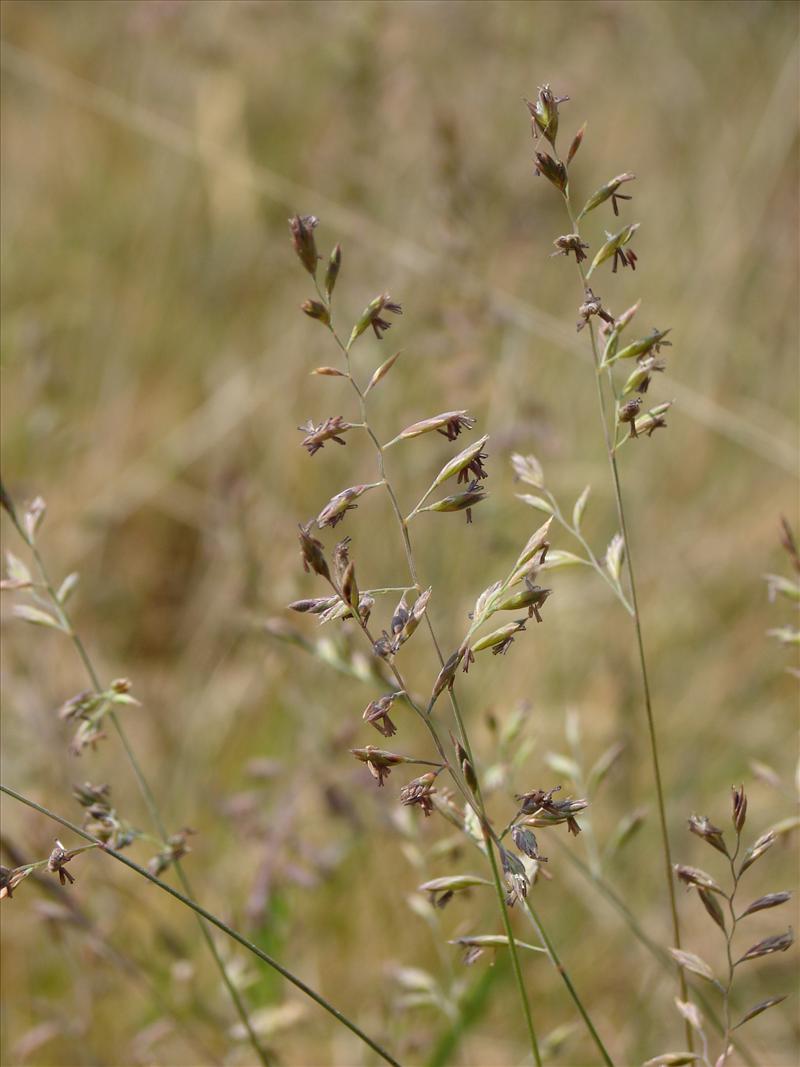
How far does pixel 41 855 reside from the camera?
1.46m

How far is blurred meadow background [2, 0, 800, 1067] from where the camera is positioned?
173 centimetres

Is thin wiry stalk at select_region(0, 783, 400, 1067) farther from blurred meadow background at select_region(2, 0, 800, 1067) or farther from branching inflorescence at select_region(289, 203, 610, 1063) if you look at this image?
blurred meadow background at select_region(2, 0, 800, 1067)

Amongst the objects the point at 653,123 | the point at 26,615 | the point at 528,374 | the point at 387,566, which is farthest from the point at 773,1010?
the point at 653,123

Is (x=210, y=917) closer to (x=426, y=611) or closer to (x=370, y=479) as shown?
(x=426, y=611)

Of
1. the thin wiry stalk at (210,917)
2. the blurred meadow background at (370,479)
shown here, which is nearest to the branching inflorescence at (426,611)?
the thin wiry stalk at (210,917)

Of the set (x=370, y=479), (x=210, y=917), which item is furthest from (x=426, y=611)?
(x=370, y=479)

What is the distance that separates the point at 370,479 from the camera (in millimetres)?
2484

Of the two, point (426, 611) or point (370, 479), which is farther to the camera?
point (370, 479)

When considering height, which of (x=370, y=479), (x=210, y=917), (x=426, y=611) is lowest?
(x=210, y=917)

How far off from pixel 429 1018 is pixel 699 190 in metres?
2.88

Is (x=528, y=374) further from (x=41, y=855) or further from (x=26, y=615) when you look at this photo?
(x=26, y=615)

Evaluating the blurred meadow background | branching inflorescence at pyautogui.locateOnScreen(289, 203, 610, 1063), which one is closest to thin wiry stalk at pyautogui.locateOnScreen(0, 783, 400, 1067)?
branching inflorescence at pyautogui.locateOnScreen(289, 203, 610, 1063)

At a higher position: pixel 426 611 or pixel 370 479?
pixel 370 479

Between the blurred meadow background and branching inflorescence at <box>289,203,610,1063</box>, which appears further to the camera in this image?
the blurred meadow background
